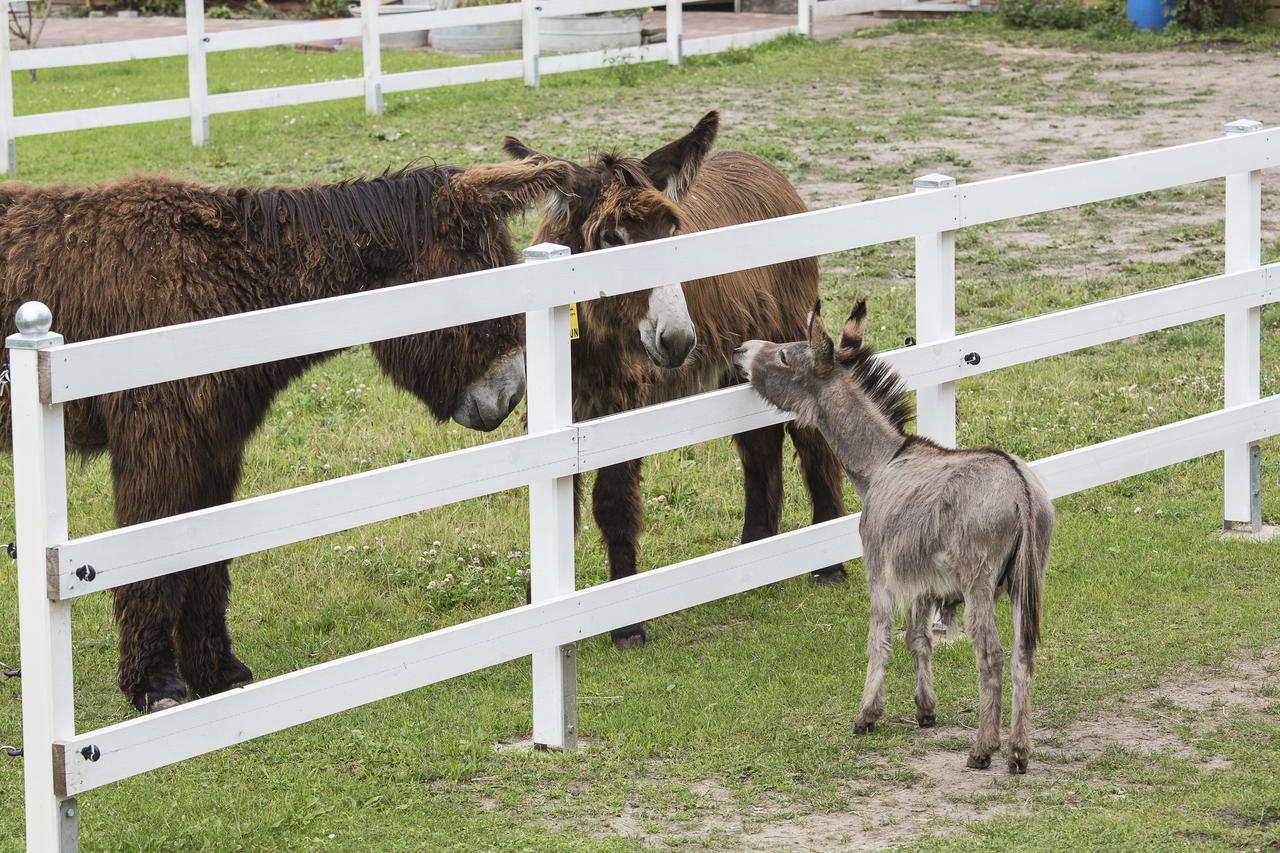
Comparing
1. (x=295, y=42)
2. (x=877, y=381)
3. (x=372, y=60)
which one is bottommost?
(x=877, y=381)

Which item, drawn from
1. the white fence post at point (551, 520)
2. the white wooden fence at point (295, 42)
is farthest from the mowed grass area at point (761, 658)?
the white wooden fence at point (295, 42)

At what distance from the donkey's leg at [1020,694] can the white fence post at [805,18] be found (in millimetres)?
16162

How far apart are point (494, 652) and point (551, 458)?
54cm

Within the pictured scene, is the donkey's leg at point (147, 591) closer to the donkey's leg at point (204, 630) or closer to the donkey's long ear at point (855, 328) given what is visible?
the donkey's leg at point (204, 630)

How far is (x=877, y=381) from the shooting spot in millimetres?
4605

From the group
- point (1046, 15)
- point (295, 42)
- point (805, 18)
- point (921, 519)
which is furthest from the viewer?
point (1046, 15)

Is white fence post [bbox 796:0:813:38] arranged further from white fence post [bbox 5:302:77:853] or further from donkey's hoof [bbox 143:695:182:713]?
white fence post [bbox 5:302:77:853]

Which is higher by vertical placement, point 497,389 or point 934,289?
point 934,289

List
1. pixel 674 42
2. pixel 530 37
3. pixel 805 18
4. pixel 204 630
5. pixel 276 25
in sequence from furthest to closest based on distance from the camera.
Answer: pixel 276 25 → pixel 805 18 → pixel 674 42 → pixel 530 37 → pixel 204 630

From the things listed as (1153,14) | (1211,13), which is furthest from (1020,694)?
(1211,13)

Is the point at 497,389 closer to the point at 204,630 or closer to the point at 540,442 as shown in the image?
the point at 540,442

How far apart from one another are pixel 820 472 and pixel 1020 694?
2235mm

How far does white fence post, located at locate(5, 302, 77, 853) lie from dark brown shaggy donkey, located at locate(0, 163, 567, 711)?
3.98 ft

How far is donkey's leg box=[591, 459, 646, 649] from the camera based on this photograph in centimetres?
562
